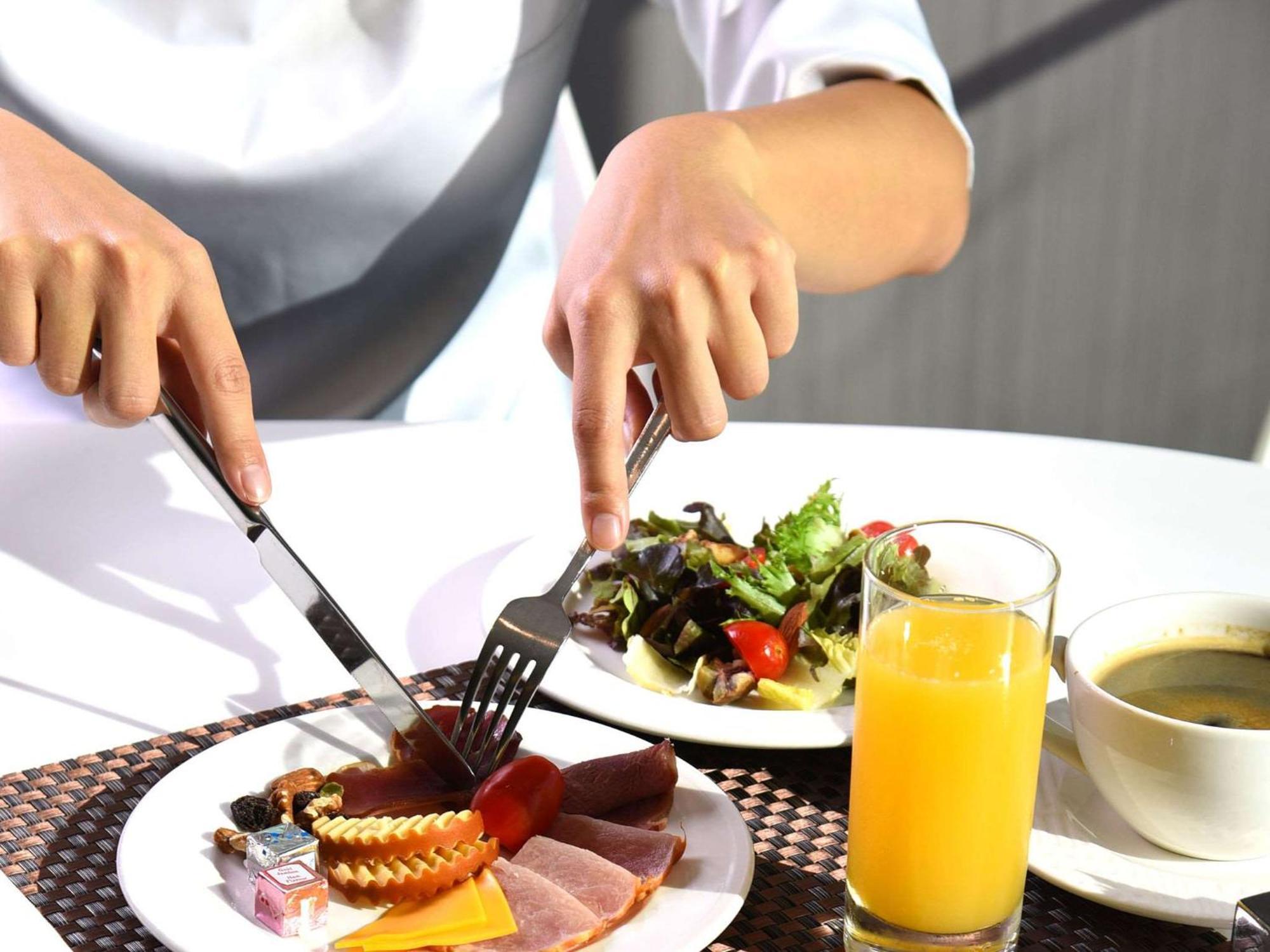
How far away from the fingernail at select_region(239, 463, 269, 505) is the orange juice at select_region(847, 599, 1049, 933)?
42 centimetres

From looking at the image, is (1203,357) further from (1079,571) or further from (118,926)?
(118,926)

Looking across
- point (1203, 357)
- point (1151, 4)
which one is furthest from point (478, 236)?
point (1203, 357)

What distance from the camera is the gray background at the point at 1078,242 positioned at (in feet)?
10.9

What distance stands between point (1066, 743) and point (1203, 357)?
3.21 m

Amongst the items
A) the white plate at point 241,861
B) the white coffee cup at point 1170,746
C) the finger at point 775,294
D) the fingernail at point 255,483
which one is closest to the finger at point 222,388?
the fingernail at point 255,483

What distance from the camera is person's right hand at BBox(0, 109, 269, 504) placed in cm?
89

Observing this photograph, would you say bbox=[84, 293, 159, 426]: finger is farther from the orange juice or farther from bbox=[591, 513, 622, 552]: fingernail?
the orange juice

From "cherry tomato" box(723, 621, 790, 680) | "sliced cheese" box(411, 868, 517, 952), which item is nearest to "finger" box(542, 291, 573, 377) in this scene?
"cherry tomato" box(723, 621, 790, 680)

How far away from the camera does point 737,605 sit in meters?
1.08

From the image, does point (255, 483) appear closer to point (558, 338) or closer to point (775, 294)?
point (558, 338)

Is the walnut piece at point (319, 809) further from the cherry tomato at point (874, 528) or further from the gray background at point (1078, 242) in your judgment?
the gray background at point (1078, 242)

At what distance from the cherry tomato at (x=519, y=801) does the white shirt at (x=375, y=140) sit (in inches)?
44.1

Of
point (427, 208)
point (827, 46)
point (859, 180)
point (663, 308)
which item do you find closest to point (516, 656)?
point (663, 308)

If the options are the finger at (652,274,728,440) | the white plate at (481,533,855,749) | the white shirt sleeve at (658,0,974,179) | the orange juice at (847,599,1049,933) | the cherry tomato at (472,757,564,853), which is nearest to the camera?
the orange juice at (847,599,1049,933)
